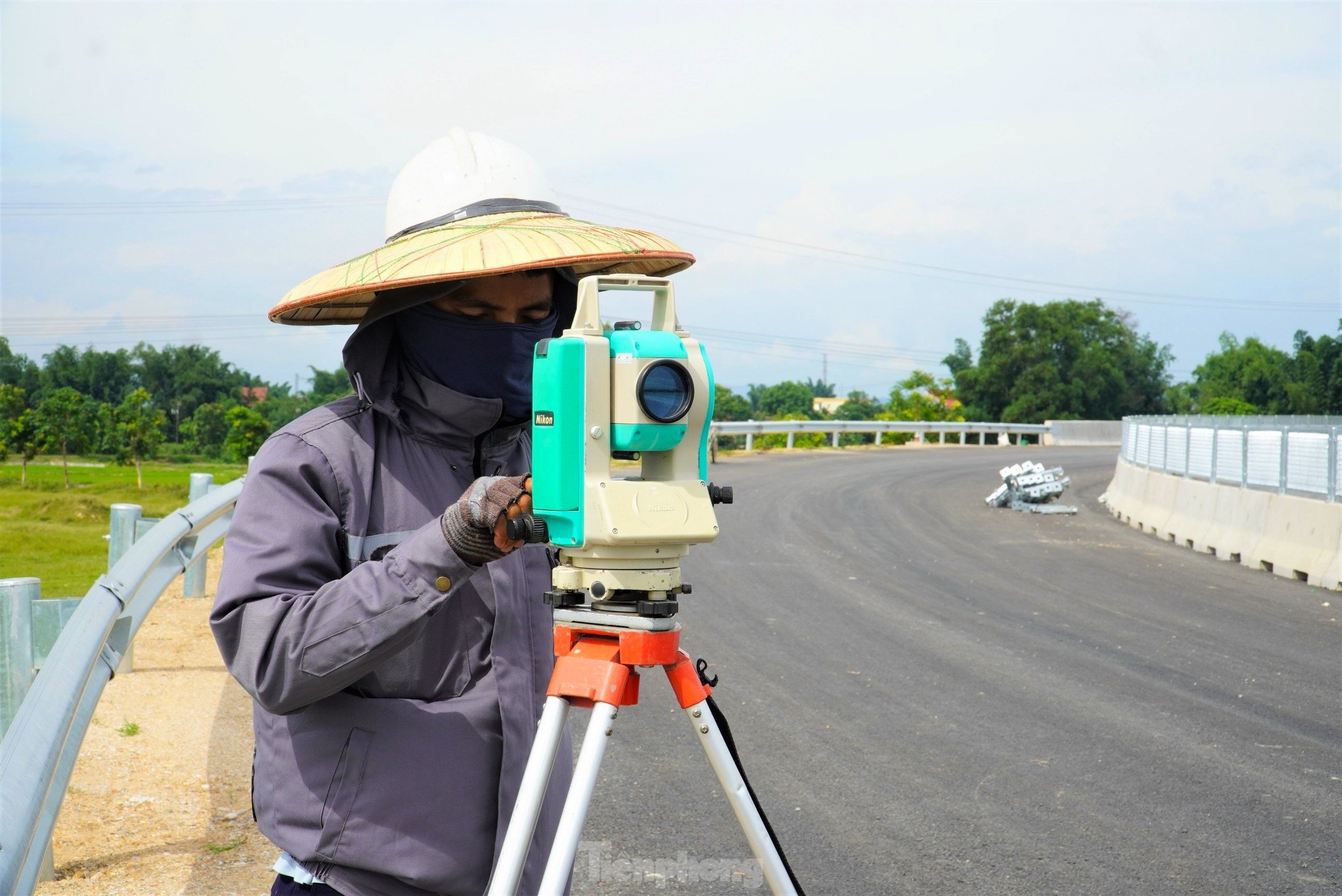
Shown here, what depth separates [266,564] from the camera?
179 centimetres

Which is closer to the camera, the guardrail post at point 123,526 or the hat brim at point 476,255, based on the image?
the hat brim at point 476,255

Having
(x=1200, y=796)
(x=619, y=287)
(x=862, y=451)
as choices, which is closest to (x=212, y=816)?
(x=619, y=287)

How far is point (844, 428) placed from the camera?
34094mm

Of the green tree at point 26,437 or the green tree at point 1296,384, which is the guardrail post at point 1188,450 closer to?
the green tree at point 26,437

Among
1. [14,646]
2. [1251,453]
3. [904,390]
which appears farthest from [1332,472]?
[904,390]

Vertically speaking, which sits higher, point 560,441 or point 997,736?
point 560,441

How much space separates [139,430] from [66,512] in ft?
4.09

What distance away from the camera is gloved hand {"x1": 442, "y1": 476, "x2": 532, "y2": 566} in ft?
5.67

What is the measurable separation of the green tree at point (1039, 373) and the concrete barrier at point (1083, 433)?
31.2 metres

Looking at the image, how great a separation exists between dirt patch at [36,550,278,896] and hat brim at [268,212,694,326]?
2275 millimetres

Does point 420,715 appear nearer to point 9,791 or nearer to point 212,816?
point 9,791

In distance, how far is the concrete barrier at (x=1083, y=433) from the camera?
4459 centimetres

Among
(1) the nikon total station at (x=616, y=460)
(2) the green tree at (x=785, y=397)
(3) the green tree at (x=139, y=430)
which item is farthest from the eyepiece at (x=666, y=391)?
(2) the green tree at (x=785, y=397)

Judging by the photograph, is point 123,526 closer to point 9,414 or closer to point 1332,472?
point 9,414
